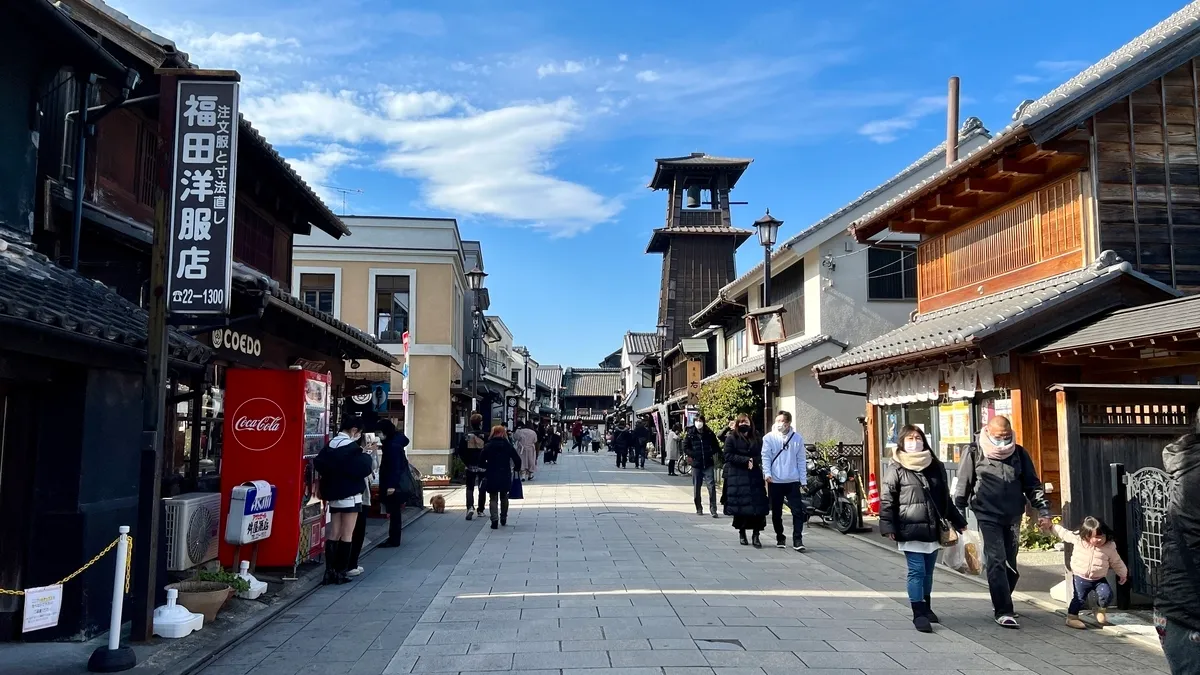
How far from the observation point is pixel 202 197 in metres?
7.25

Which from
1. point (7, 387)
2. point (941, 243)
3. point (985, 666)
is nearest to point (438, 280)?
point (941, 243)

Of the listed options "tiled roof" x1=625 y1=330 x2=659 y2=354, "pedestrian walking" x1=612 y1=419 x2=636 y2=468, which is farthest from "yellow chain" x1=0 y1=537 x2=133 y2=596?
"tiled roof" x1=625 y1=330 x2=659 y2=354

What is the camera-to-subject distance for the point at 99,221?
8305 mm

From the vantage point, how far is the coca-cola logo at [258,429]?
977cm

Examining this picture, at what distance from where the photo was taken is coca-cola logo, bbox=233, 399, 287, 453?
9.77 meters

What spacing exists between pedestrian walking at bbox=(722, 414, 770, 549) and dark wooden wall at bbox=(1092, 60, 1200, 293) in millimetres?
5242

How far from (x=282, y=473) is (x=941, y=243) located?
A: 11.4 meters

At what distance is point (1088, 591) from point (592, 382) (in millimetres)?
78815

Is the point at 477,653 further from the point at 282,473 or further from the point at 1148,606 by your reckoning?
the point at 1148,606

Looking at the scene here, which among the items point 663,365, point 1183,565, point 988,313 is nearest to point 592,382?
point 663,365

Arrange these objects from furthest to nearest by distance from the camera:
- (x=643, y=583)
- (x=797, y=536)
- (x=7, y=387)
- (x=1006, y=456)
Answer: (x=797, y=536) < (x=643, y=583) < (x=1006, y=456) < (x=7, y=387)

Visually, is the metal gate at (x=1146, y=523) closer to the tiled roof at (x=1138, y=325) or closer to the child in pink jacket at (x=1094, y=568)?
the child in pink jacket at (x=1094, y=568)

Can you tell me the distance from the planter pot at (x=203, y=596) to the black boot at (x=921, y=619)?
19.3 feet

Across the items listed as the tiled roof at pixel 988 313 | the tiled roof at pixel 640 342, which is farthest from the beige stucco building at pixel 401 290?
the tiled roof at pixel 640 342
